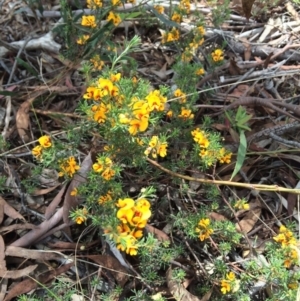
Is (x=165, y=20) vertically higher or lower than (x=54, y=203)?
higher

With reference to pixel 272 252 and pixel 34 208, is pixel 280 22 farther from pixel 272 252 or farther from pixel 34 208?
pixel 34 208

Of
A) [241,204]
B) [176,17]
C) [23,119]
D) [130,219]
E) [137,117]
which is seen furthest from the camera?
[176,17]

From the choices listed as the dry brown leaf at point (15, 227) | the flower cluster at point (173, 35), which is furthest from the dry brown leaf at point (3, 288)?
the flower cluster at point (173, 35)

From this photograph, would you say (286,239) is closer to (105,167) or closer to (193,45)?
(105,167)

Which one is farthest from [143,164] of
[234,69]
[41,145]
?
[234,69]

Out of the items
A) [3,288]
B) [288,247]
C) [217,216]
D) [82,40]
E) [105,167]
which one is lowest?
[3,288]

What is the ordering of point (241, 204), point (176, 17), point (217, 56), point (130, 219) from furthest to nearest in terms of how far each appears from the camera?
point (176, 17)
point (217, 56)
point (241, 204)
point (130, 219)

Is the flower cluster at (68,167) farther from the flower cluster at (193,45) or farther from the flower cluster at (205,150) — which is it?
the flower cluster at (193,45)
